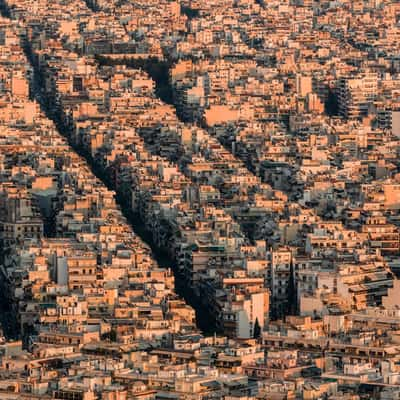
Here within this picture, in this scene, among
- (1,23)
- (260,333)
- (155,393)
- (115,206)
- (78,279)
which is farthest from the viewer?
(1,23)

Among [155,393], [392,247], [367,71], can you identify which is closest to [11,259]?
[392,247]

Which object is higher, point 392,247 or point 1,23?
point 1,23

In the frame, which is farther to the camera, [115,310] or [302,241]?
[302,241]

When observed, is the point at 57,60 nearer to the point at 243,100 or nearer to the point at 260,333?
the point at 243,100

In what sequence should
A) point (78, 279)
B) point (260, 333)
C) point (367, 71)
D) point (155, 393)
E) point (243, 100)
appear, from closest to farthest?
point (155, 393), point (260, 333), point (78, 279), point (243, 100), point (367, 71)

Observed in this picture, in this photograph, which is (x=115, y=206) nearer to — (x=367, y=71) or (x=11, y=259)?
(x=11, y=259)

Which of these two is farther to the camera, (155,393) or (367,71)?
(367,71)

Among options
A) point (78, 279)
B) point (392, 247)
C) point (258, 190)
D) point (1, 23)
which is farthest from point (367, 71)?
point (78, 279)

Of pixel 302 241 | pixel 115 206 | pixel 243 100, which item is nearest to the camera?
pixel 302 241

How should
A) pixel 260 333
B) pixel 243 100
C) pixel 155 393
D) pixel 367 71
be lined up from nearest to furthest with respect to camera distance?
pixel 155 393 → pixel 260 333 → pixel 243 100 → pixel 367 71
